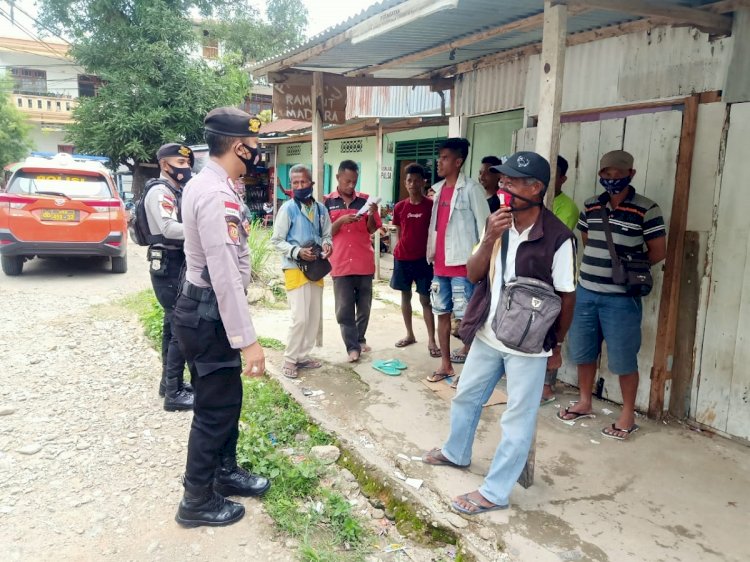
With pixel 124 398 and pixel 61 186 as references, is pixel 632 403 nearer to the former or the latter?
pixel 124 398

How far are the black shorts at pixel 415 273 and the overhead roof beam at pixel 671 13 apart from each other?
2600 mm

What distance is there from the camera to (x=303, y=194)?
452cm

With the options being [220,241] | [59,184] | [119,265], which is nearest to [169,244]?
[220,241]

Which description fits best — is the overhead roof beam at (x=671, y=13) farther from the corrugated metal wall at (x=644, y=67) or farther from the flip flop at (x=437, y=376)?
the flip flop at (x=437, y=376)

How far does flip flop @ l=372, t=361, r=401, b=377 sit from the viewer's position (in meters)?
4.77

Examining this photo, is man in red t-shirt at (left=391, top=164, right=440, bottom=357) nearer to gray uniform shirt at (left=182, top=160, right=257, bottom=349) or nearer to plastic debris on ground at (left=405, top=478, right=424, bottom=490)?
plastic debris on ground at (left=405, top=478, right=424, bottom=490)

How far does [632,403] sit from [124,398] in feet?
12.5

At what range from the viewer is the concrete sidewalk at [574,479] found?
2598 mm

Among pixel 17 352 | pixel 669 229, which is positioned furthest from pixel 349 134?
pixel 669 229

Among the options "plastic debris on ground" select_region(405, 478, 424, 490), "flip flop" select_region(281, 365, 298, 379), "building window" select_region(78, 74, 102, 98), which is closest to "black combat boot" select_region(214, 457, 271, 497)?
"plastic debris on ground" select_region(405, 478, 424, 490)

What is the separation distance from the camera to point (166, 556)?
8.49 ft

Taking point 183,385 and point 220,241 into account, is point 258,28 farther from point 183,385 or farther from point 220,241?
point 220,241

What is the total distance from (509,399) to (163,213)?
2.73 meters

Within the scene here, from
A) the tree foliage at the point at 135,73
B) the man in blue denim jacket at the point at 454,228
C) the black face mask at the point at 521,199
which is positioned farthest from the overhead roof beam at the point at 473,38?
the tree foliage at the point at 135,73
